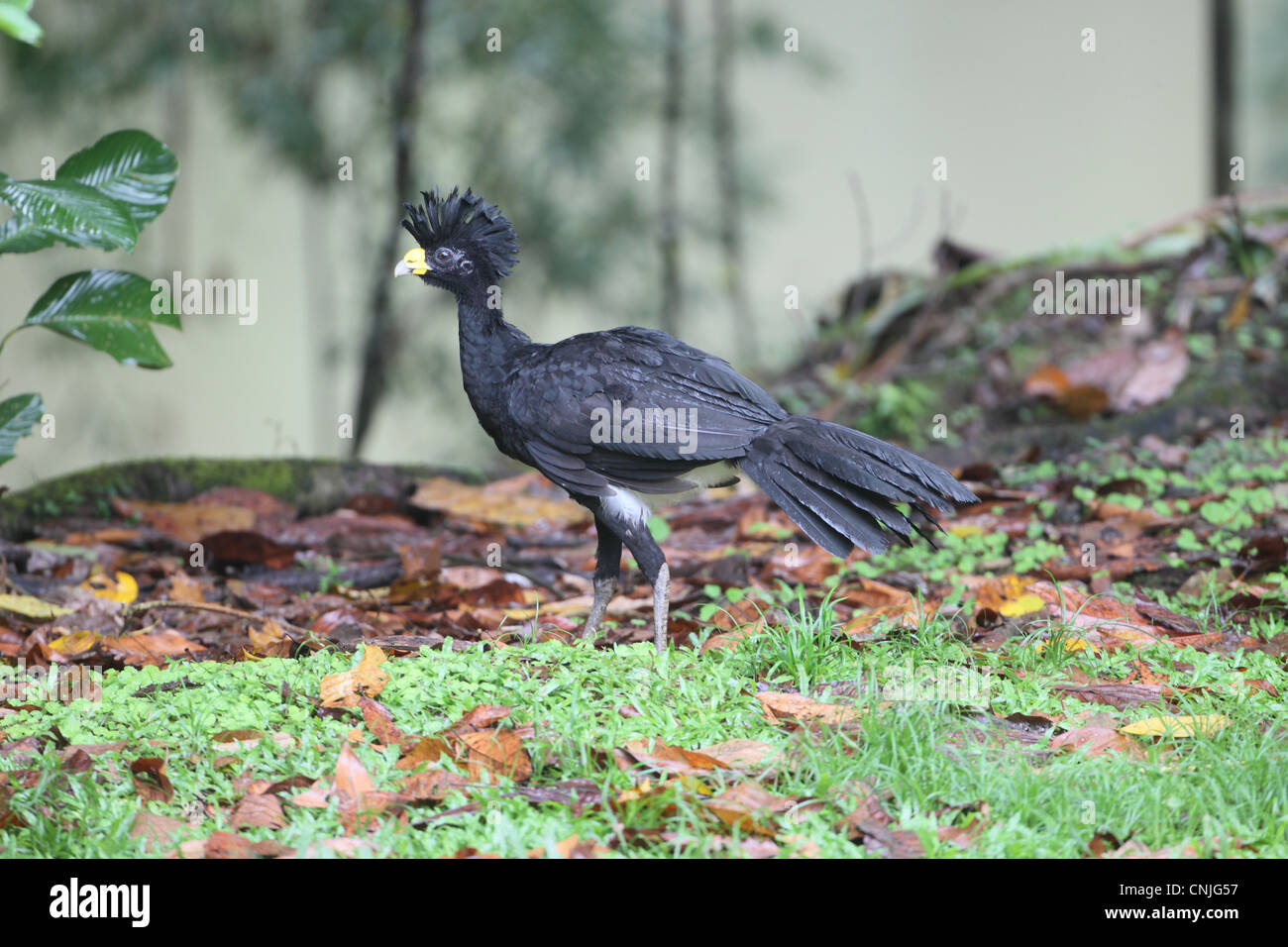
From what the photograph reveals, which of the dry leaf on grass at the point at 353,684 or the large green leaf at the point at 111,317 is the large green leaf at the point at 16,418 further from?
the dry leaf on grass at the point at 353,684

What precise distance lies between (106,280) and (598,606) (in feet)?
7.05

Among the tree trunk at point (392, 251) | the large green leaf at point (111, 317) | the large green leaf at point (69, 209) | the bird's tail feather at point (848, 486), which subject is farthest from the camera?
the tree trunk at point (392, 251)

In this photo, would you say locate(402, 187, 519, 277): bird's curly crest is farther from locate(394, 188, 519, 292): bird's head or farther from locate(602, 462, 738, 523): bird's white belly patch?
locate(602, 462, 738, 523): bird's white belly patch

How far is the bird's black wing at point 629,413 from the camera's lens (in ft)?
11.5

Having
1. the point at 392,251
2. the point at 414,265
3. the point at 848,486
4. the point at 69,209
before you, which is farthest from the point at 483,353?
the point at 392,251

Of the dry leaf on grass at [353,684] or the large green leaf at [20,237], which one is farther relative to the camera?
the large green leaf at [20,237]

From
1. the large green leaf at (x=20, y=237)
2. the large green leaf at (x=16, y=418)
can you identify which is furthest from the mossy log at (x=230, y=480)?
the large green leaf at (x=20, y=237)

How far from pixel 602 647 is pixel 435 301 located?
5217 millimetres

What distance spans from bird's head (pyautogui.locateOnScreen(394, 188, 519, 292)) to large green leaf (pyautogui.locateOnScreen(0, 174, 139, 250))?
896 millimetres

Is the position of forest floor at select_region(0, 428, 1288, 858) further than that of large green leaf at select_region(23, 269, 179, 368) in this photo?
No

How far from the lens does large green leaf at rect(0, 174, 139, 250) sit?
12.5 feet

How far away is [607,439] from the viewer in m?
3.55

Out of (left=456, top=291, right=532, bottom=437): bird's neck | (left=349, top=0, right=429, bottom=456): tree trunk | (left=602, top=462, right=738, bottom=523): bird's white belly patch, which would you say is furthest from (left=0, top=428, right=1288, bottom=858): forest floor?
(left=349, top=0, right=429, bottom=456): tree trunk
